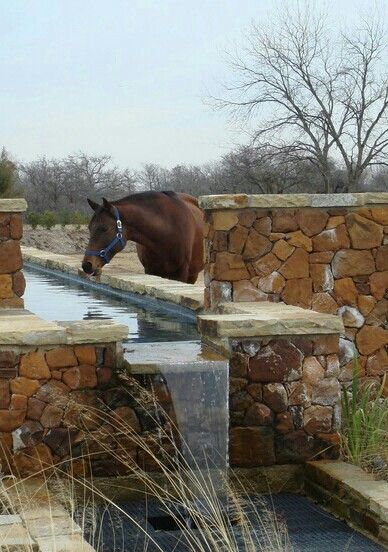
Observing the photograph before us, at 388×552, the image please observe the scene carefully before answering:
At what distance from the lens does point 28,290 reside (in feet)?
37.6

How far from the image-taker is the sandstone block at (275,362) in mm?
5703

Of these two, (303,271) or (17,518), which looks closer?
(17,518)

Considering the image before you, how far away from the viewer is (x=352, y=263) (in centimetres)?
747

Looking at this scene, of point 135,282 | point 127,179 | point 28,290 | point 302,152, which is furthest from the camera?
point 127,179

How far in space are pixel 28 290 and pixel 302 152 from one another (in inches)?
863

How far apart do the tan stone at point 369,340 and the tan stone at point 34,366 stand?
9.67 feet

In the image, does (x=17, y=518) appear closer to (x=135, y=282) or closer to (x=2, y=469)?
(x=2, y=469)

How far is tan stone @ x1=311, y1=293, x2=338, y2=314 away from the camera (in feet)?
24.5

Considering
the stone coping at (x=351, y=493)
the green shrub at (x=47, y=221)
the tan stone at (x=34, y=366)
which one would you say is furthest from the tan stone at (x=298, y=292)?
the green shrub at (x=47, y=221)

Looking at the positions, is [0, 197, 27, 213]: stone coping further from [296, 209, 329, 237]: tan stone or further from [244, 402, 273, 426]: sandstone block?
[244, 402, 273, 426]: sandstone block

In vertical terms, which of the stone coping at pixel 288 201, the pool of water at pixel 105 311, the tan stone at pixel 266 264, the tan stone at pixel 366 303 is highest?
the stone coping at pixel 288 201

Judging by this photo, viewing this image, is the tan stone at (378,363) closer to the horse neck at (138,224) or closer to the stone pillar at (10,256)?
the stone pillar at (10,256)

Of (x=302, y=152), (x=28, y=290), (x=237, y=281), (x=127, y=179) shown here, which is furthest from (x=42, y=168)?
(x=237, y=281)

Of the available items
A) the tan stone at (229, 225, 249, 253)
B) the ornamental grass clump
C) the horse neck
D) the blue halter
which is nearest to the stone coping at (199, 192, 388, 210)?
the tan stone at (229, 225, 249, 253)
